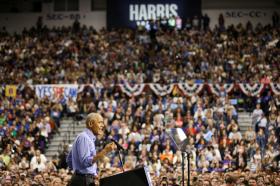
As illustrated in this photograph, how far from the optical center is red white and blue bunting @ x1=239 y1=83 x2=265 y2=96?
23.5 m

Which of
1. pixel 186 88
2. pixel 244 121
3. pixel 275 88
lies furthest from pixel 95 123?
pixel 275 88

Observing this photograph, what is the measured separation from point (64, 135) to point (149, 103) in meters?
3.19

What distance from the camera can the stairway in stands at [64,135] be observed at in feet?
68.3

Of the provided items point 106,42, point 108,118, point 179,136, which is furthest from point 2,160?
point 106,42

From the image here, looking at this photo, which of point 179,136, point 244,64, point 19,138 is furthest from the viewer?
point 244,64

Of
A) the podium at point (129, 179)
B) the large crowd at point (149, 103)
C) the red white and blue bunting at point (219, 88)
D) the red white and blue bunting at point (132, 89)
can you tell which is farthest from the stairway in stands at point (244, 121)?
the podium at point (129, 179)

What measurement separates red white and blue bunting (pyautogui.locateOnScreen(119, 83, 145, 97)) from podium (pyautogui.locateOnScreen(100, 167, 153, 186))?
16411 millimetres

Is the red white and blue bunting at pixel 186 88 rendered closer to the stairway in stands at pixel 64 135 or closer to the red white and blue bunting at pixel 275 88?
the red white and blue bunting at pixel 275 88

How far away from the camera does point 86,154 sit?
747cm

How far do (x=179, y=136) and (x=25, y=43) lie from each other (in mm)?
21475

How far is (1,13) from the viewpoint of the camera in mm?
34438

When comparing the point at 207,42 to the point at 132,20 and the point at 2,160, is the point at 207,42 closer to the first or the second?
the point at 132,20

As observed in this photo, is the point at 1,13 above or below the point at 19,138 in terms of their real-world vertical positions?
above

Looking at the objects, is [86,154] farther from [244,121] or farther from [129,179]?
[244,121]
